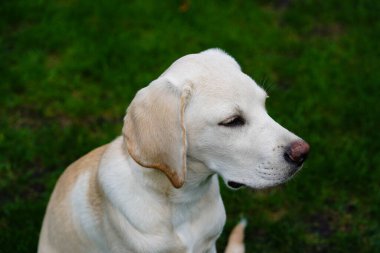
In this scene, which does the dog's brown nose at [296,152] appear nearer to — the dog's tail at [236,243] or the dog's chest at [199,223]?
the dog's chest at [199,223]

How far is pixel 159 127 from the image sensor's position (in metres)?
2.69

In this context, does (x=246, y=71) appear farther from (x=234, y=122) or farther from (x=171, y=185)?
(x=234, y=122)

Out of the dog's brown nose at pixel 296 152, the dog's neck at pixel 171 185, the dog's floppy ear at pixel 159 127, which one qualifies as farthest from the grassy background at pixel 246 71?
the dog's floppy ear at pixel 159 127

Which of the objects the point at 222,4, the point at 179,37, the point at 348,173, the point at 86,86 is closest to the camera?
the point at 348,173

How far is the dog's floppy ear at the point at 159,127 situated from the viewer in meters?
2.69

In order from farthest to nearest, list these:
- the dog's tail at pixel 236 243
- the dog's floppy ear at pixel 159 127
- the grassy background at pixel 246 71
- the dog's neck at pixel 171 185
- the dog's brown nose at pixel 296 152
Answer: the grassy background at pixel 246 71
the dog's tail at pixel 236 243
the dog's neck at pixel 171 185
the dog's brown nose at pixel 296 152
the dog's floppy ear at pixel 159 127

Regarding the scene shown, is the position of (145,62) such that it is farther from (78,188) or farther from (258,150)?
(258,150)

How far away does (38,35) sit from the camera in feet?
19.1

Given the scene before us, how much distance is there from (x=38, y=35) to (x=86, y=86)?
31.5 inches

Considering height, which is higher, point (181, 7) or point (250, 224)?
point (181, 7)

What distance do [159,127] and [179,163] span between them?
0.19 meters

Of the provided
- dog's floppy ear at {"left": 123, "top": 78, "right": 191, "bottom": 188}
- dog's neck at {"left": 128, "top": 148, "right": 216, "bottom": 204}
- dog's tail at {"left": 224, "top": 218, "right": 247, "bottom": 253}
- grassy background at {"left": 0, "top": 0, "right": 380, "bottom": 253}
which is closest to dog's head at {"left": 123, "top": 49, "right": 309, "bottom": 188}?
dog's floppy ear at {"left": 123, "top": 78, "right": 191, "bottom": 188}

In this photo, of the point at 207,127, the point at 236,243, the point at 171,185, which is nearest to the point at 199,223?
the point at 171,185

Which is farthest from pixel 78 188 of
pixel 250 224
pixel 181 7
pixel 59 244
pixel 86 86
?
pixel 181 7
